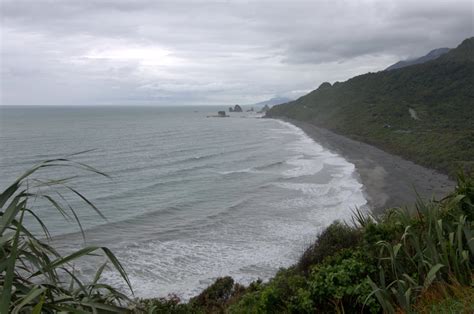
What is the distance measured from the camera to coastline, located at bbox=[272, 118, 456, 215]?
23953mm

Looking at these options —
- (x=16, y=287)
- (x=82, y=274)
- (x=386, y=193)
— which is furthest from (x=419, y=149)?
(x=16, y=287)

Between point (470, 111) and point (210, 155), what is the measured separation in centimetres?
3805

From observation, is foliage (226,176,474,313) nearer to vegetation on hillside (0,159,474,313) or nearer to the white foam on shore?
vegetation on hillside (0,159,474,313)

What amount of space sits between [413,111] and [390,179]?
40.1m

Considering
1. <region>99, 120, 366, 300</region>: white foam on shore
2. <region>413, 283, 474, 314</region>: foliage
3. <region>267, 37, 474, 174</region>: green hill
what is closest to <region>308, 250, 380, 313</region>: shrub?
<region>413, 283, 474, 314</region>: foliage

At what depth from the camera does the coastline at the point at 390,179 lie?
78.6ft

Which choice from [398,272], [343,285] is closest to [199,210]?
[343,285]

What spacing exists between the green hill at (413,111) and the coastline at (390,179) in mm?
1613

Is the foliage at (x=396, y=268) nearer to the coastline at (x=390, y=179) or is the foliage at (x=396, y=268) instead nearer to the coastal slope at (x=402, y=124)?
the coastal slope at (x=402, y=124)

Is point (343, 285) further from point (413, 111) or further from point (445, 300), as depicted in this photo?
point (413, 111)

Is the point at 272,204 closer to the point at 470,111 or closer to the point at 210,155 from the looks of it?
the point at 210,155

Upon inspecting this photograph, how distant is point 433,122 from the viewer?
182 feet

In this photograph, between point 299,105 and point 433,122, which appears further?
point 299,105

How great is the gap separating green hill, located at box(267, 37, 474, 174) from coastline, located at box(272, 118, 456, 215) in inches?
63.5
